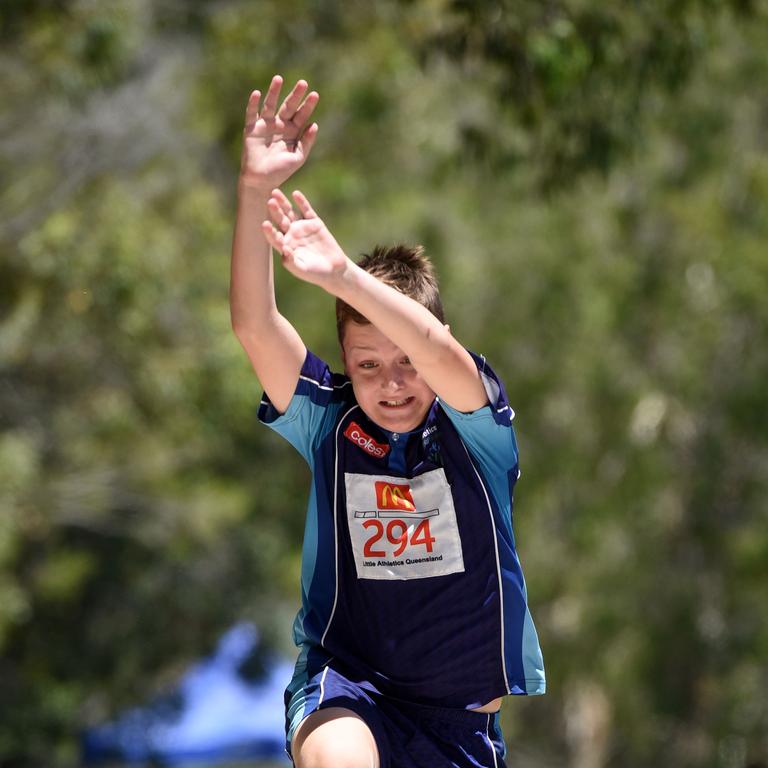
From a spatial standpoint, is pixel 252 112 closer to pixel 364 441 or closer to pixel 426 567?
pixel 364 441

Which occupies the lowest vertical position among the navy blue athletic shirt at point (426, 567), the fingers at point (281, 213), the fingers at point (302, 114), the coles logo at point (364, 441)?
the navy blue athletic shirt at point (426, 567)

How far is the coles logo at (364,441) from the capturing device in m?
3.57

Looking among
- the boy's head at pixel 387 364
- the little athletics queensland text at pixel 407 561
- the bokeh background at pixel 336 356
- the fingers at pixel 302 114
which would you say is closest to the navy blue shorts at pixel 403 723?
the little athletics queensland text at pixel 407 561

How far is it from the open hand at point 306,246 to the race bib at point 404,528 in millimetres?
720

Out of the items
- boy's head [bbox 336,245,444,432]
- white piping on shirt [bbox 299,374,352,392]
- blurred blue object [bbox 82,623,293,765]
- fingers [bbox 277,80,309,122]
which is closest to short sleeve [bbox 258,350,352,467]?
white piping on shirt [bbox 299,374,352,392]

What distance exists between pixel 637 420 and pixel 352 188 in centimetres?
798

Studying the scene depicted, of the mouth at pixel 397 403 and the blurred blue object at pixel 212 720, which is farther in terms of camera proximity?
the blurred blue object at pixel 212 720

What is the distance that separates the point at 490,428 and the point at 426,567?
1.21ft

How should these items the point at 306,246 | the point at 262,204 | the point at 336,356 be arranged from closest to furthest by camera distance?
the point at 306,246 → the point at 262,204 → the point at 336,356

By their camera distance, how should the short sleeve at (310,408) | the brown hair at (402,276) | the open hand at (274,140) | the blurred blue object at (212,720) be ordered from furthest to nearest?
the blurred blue object at (212,720) < the short sleeve at (310,408) < the brown hair at (402,276) < the open hand at (274,140)

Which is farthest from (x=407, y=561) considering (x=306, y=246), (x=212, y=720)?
(x=212, y=720)

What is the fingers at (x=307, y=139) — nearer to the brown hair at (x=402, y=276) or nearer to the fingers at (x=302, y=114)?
the fingers at (x=302, y=114)

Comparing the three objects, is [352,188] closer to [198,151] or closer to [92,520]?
[198,151]

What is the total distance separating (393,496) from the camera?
11.6 ft
